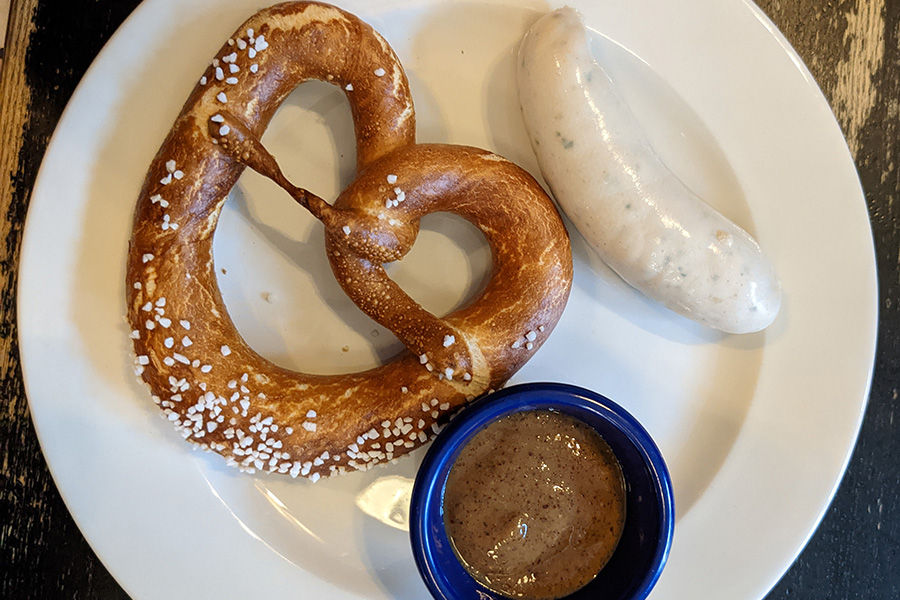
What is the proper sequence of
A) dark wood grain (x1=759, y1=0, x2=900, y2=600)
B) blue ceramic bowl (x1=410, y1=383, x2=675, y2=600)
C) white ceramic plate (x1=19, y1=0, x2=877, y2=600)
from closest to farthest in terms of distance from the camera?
blue ceramic bowl (x1=410, y1=383, x2=675, y2=600) → white ceramic plate (x1=19, y1=0, x2=877, y2=600) → dark wood grain (x1=759, y1=0, x2=900, y2=600)

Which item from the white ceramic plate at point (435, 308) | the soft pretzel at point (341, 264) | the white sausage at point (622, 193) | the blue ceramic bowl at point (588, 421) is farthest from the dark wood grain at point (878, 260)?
the soft pretzel at point (341, 264)

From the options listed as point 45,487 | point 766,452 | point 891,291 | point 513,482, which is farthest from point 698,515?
point 45,487

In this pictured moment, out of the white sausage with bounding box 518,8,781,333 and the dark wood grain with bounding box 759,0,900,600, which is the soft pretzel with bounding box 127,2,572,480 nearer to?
the white sausage with bounding box 518,8,781,333

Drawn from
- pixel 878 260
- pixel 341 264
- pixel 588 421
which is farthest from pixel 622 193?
pixel 878 260

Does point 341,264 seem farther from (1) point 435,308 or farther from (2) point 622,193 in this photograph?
(2) point 622,193

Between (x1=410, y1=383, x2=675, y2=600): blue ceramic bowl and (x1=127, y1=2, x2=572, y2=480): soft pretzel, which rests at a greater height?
(x1=127, y1=2, x2=572, y2=480): soft pretzel

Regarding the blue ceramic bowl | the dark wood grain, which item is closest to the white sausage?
the blue ceramic bowl

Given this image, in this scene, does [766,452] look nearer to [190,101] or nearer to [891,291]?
[891,291]
